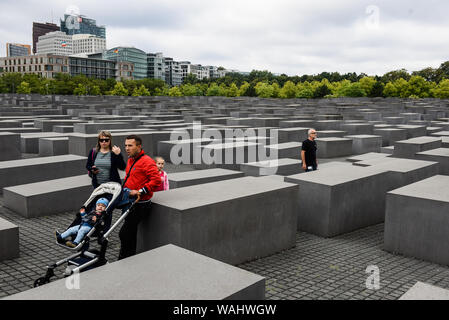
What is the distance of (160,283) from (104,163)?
11.1 ft

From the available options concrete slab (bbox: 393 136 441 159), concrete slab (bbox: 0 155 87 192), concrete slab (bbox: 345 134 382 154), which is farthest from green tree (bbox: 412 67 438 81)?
concrete slab (bbox: 0 155 87 192)

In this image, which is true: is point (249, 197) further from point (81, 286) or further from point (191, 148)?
point (191, 148)

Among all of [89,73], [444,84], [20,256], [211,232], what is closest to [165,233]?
[211,232]

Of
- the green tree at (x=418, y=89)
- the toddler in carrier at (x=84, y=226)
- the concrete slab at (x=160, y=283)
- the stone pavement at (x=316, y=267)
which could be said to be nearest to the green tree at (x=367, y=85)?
the green tree at (x=418, y=89)

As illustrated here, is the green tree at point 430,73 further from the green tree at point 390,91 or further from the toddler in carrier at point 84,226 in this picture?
the toddler in carrier at point 84,226

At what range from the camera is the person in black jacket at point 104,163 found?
7.03 meters

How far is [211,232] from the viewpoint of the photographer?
663cm

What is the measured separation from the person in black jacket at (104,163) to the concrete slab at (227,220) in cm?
86

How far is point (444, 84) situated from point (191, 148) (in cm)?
7173

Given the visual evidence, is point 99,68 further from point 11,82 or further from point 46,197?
point 46,197

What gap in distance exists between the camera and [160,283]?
414 centimetres

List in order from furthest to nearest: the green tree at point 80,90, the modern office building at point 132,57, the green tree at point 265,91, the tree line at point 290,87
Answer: the modern office building at point 132,57 → the green tree at point 80,90 → the green tree at point 265,91 → the tree line at point 290,87

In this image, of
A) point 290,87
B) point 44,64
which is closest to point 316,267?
point 290,87

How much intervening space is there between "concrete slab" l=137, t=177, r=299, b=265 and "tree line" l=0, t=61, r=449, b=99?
247 feet
